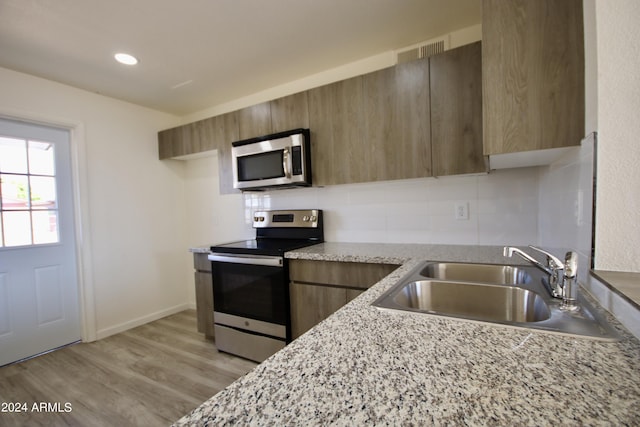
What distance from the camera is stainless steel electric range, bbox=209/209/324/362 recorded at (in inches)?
77.5

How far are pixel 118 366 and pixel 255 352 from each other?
108 cm

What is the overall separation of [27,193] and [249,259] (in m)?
2.00

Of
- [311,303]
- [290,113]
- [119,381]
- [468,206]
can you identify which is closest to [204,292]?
[119,381]

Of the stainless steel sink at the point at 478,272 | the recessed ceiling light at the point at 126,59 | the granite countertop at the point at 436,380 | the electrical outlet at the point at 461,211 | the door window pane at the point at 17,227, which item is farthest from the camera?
the door window pane at the point at 17,227

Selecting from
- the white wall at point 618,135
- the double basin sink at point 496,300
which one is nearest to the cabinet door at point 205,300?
the double basin sink at point 496,300

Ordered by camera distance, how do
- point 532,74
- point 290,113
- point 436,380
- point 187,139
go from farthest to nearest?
point 187,139
point 290,113
point 532,74
point 436,380

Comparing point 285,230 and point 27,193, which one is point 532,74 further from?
point 27,193

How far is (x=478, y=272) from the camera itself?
4.45ft

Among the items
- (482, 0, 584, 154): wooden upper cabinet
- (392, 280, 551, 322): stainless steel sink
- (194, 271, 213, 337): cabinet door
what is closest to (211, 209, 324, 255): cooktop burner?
(194, 271, 213, 337): cabinet door

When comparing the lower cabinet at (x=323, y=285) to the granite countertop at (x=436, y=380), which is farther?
the lower cabinet at (x=323, y=285)

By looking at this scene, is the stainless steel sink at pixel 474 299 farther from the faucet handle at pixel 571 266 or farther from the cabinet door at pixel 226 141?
the cabinet door at pixel 226 141

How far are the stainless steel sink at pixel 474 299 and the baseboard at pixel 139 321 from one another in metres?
3.01

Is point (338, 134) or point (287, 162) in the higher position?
point (338, 134)

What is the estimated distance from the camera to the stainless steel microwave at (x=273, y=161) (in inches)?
82.4
